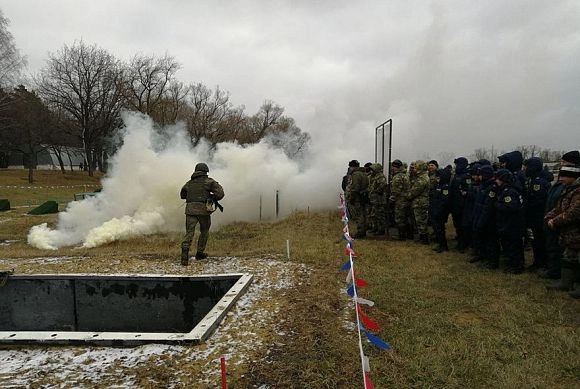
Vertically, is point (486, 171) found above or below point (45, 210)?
above

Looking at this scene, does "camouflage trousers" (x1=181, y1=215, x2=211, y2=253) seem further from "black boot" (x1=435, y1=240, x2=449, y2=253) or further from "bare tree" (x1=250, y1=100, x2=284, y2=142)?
"bare tree" (x1=250, y1=100, x2=284, y2=142)

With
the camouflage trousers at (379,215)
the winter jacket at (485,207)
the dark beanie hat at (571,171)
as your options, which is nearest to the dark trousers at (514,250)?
the winter jacket at (485,207)

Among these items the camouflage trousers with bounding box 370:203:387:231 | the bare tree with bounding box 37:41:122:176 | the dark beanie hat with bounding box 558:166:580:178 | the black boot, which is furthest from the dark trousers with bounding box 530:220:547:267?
the bare tree with bounding box 37:41:122:176

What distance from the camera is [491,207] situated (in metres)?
7.82

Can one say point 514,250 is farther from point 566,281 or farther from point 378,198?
point 378,198

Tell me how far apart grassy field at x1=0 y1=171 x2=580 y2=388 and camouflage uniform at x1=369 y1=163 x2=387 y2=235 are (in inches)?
69.8

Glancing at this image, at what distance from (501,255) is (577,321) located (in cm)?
361

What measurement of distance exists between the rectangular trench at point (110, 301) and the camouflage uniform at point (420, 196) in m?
4.79

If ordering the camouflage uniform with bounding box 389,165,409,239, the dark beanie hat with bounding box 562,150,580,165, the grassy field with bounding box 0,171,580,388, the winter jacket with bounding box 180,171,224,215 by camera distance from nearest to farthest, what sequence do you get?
1. the grassy field with bounding box 0,171,580,388
2. the dark beanie hat with bounding box 562,150,580,165
3. the winter jacket with bounding box 180,171,224,215
4. the camouflage uniform with bounding box 389,165,409,239

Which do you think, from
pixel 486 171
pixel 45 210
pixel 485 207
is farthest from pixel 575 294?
pixel 45 210

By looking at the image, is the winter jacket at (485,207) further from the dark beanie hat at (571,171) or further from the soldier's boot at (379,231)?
the soldier's boot at (379,231)

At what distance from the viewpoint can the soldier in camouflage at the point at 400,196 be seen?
424 inches

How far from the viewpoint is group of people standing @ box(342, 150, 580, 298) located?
6.43 m

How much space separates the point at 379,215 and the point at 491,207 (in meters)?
4.12
